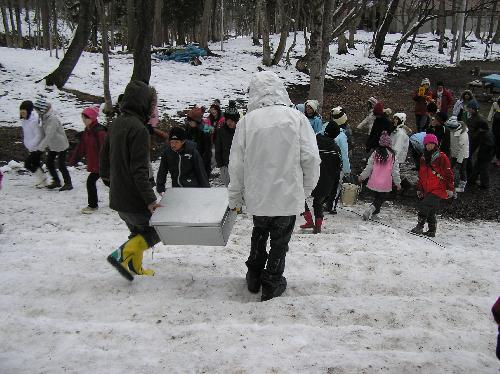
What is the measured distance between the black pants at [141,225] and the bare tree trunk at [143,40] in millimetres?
9687

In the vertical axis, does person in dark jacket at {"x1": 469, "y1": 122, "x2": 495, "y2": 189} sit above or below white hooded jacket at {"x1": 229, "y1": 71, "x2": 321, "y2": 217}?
below

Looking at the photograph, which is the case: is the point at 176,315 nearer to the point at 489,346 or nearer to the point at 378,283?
the point at 378,283

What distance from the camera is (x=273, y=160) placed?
3.75 meters

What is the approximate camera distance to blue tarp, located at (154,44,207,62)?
2344 centimetres

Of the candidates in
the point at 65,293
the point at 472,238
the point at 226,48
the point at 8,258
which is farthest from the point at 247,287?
the point at 226,48

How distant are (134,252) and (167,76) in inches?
678

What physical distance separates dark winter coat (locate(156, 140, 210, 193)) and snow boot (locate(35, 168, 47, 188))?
3710 millimetres

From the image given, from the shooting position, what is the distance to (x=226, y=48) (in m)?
29.5

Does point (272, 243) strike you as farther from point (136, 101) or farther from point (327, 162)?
point (327, 162)

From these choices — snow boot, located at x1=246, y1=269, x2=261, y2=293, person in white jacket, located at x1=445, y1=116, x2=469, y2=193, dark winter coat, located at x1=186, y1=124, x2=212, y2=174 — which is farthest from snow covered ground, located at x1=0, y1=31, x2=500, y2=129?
snow boot, located at x1=246, y1=269, x2=261, y2=293

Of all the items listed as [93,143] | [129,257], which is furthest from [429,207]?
[93,143]

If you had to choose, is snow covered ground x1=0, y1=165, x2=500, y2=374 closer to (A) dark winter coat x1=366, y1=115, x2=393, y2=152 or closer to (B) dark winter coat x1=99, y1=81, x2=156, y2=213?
(B) dark winter coat x1=99, y1=81, x2=156, y2=213

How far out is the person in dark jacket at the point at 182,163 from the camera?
18.6ft

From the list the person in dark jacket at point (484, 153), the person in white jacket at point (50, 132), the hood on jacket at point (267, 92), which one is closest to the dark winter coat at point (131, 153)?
the hood on jacket at point (267, 92)
